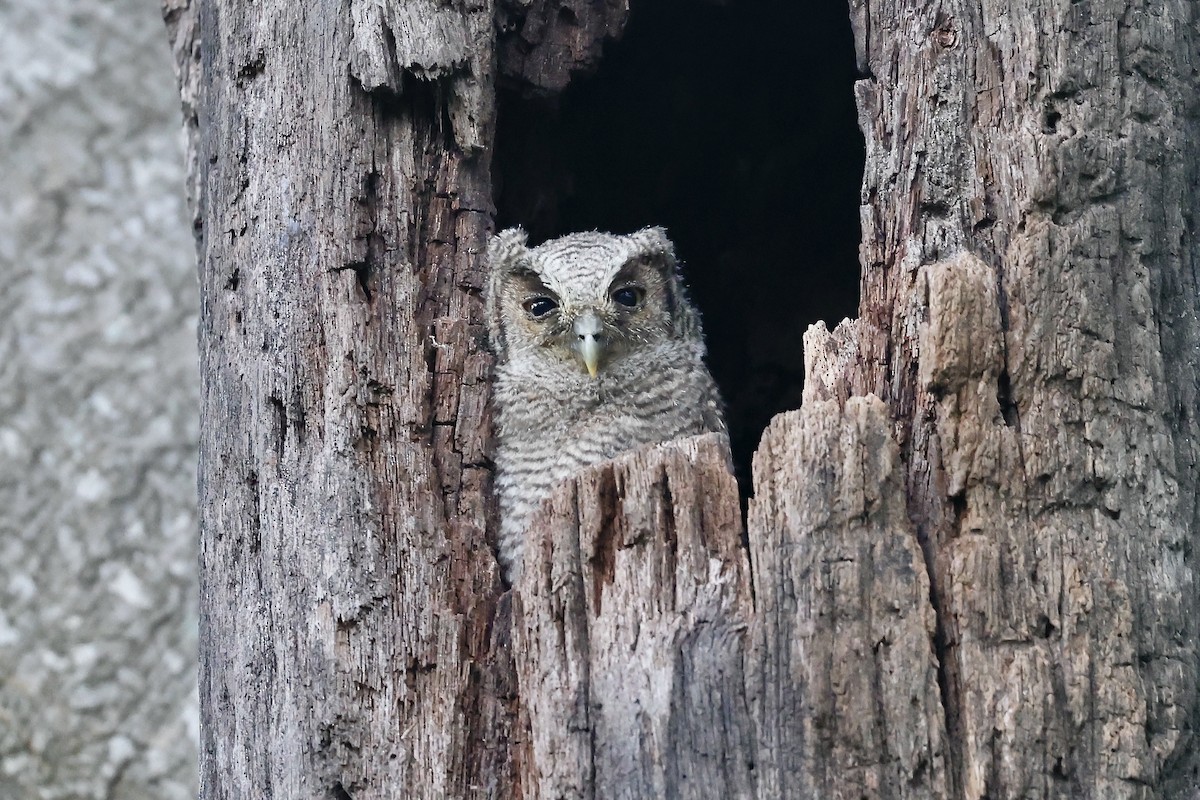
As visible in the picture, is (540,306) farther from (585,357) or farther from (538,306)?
(585,357)

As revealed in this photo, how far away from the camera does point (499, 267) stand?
3.68 meters

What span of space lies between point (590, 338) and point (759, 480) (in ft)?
3.82

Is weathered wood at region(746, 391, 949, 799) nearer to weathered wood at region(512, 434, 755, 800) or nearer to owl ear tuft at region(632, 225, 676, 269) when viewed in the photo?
weathered wood at region(512, 434, 755, 800)

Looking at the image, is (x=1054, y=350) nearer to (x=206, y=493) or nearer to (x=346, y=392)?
(x=346, y=392)

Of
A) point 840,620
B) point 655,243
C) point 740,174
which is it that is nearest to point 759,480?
point 840,620

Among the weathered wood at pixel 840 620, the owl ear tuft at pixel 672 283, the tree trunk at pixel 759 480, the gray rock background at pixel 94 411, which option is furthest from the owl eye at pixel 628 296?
the gray rock background at pixel 94 411

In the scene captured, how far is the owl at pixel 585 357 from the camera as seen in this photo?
364 centimetres

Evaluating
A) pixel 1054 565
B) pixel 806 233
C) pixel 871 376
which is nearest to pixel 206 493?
pixel 871 376

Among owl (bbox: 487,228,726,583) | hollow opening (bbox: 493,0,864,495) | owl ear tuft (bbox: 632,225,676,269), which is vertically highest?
hollow opening (bbox: 493,0,864,495)

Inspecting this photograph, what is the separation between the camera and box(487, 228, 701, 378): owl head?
3699 mm

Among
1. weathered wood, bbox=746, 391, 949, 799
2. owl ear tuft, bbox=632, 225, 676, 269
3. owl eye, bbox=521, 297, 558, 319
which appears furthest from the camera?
owl ear tuft, bbox=632, 225, 676, 269

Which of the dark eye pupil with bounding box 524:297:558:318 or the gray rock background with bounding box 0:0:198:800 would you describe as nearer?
the dark eye pupil with bounding box 524:297:558:318

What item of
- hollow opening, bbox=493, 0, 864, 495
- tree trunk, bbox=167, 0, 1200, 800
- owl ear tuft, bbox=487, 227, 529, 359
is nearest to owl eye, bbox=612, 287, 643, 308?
owl ear tuft, bbox=487, 227, 529, 359

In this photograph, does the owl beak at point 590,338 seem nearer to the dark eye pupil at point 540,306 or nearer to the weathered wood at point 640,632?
the dark eye pupil at point 540,306
